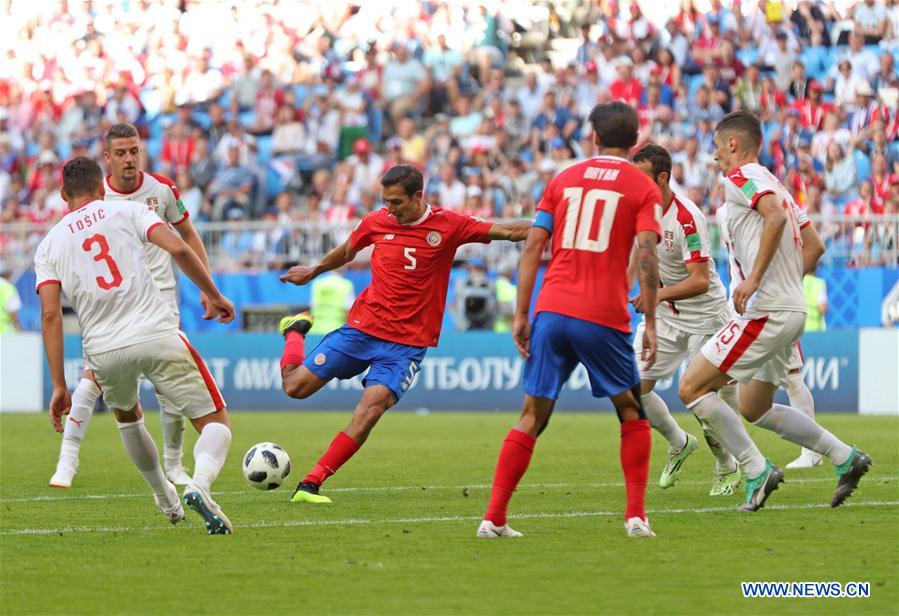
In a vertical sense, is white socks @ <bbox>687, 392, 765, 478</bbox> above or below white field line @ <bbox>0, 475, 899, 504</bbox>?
above

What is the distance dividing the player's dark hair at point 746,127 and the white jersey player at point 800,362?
1.82 feet

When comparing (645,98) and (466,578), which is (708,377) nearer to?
(466,578)

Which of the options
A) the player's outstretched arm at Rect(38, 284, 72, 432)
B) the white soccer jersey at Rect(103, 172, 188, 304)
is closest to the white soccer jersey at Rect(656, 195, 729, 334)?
the white soccer jersey at Rect(103, 172, 188, 304)

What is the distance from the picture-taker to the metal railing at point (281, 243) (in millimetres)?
20125

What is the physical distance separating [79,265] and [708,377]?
147 inches

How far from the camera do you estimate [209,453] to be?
797cm

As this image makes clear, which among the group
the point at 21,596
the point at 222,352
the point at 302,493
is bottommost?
the point at 222,352

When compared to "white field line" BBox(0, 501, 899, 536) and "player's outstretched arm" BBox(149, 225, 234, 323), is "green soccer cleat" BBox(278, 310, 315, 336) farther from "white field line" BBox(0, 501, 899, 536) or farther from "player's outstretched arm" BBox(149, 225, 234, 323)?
"player's outstretched arm" BBox(149, 225, 234, 323)

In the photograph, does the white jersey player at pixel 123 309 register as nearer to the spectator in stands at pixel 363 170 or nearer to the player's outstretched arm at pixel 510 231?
the player's outstretched arm at pixel 510 231

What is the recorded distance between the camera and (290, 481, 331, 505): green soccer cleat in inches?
383

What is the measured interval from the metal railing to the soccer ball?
37.6 ft

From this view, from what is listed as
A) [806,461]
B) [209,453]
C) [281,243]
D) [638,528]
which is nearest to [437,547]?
[638,528]

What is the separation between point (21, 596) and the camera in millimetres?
6258

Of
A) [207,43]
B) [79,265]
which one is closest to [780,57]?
[207,43]
